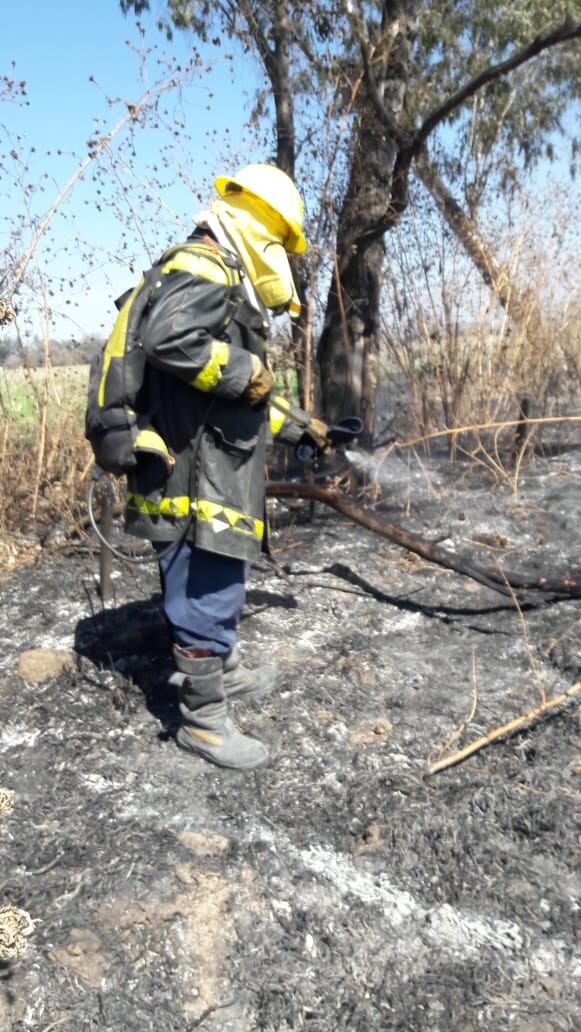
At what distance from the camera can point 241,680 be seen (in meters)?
3.14

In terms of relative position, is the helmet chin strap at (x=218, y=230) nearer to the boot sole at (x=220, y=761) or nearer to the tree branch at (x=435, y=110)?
the boot sole at (x=220, y=761)

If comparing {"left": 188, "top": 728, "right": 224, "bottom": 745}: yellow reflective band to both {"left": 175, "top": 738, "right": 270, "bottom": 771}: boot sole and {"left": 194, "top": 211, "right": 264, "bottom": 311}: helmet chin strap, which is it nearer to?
{"left": 175, "top": 738, "right": 270, "bottom": 771}: boot sole

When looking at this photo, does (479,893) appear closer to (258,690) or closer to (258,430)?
(258,690)

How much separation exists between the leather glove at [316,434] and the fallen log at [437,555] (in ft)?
2.61

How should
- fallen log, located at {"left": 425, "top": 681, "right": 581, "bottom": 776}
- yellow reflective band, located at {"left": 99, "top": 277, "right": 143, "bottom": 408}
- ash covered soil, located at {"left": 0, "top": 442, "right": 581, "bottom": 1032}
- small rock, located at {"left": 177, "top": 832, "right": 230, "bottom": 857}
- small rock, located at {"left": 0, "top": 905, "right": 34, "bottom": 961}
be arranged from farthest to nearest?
1. fallen log, located at {"left": 425, "top": 681, "right": 581, "bottom": 776}
2. yellow reflective band, located at {"left": 99, "top": 277, "right": 143, "bottom": 408}
3. small rock, located at {"left": 177, "top": 832, "right": 230, "bottom": 857}
4. ash covered soil, located at {"left": 0, "top": 442, "right": 581, "bottom": 1032}
5. small rock, located at {"left": 0, "top": 905, "right": 34, "bottom": 961}

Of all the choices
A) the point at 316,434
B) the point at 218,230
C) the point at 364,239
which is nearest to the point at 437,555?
the point at 316,434

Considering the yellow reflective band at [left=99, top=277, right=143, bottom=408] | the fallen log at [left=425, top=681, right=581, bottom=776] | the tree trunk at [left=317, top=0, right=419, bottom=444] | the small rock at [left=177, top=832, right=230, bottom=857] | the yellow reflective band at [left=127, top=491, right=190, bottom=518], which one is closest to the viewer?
the small rock at [left=177, top=832, right=230, bottom=857]

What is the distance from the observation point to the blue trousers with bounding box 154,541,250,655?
266cm

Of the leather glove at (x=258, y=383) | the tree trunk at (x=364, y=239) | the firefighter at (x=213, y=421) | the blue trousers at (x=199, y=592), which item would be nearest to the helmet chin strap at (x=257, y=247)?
the firefighter at (x=213, y=421)

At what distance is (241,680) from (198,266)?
1.48 m

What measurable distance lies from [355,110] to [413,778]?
14.1 feet

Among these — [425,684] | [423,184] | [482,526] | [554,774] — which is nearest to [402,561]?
[482,526]

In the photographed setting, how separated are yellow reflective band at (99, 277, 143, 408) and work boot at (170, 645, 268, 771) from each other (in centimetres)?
86

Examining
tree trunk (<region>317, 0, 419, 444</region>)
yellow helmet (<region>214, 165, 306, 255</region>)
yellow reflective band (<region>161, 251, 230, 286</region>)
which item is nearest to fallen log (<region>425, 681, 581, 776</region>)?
yellow reflective band (<region>161, 251, 230, 286</region>)
